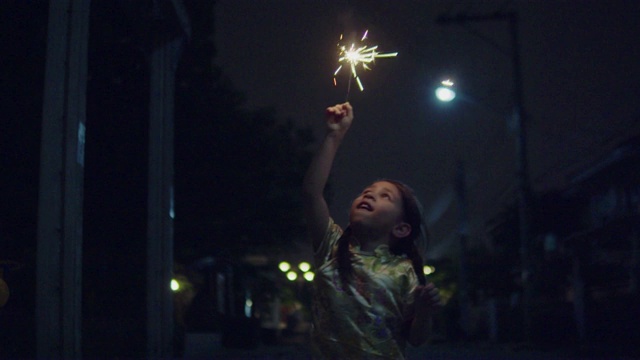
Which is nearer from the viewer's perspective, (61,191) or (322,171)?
(322,171)

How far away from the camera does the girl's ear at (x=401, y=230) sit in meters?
3.54

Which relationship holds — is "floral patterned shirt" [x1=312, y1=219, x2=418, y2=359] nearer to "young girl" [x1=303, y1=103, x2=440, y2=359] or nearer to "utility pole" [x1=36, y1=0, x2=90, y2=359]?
"young girl" [x1=303, y1=103, x2=440, y2=359]

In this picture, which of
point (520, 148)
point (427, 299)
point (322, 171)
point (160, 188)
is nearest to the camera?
point (427, 299)

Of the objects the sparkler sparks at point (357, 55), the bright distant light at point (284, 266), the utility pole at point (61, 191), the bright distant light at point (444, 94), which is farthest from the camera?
the bright distant light at point (284, 266)

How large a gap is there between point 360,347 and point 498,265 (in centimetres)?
4566

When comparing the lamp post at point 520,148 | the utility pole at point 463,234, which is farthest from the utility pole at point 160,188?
the utility pole at point 463,234

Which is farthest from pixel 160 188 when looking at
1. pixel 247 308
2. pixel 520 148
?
pixel 247 308

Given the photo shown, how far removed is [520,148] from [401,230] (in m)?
20.2

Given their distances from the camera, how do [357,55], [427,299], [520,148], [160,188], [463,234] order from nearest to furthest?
[427,299]
[357,55]
[160,188]
[520,148]
[463,234]

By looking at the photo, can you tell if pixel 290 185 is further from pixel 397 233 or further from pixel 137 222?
pixel 397 233

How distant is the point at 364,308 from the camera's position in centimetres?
325

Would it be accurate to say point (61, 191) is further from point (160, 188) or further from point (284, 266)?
point (284, 266)

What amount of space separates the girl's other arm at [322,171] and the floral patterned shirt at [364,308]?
0.55 ft

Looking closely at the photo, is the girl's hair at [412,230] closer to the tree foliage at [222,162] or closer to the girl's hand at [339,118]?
the girl's hand at [339,118]
